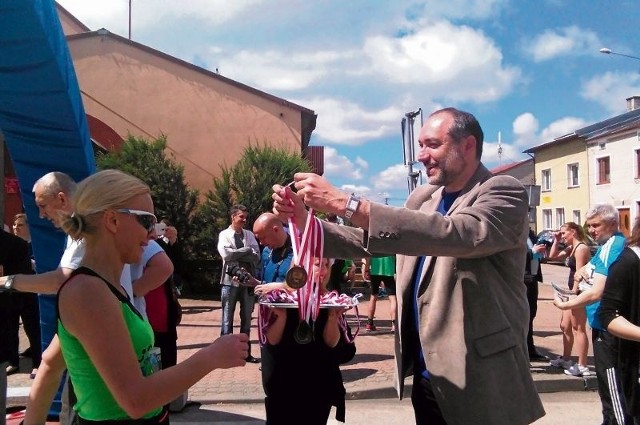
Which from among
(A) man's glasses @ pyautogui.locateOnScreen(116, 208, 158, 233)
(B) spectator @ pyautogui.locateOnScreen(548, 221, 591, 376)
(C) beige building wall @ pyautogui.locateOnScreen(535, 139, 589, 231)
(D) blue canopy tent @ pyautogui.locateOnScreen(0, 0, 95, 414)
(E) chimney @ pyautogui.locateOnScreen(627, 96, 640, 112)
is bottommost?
(B) spectator @ pyautogui.locateOnScreen(548, 221, 591, 376)

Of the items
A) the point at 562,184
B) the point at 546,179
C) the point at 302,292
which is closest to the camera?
the point at 302,292

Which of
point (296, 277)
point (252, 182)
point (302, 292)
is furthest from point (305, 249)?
point (252, 182)

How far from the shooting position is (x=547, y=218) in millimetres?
46438

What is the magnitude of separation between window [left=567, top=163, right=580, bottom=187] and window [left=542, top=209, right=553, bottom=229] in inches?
158

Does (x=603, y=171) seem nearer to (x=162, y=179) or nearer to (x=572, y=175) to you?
(x=572, y=175)

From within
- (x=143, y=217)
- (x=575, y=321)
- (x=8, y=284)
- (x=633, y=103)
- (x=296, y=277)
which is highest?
(x=633, y=103)

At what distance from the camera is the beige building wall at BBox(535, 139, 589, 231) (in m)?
40.4

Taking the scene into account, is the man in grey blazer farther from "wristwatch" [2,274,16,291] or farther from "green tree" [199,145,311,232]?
"green tree" [199,145,311,232]

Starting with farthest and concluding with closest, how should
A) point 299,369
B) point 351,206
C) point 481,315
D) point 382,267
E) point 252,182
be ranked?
point 252,182 < point 382,267 < point 299,369 < point 481,315 < point 351,206

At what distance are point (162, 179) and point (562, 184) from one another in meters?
33.7

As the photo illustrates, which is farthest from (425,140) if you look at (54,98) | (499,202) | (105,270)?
(54,98)

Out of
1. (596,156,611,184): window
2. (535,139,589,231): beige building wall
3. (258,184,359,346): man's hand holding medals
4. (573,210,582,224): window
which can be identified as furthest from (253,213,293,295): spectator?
(573,210,582,224): window

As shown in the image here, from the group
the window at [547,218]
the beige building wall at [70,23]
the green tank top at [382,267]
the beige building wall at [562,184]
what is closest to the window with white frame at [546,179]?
the beige building wall at [562,184]

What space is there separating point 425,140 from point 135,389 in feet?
4.99
